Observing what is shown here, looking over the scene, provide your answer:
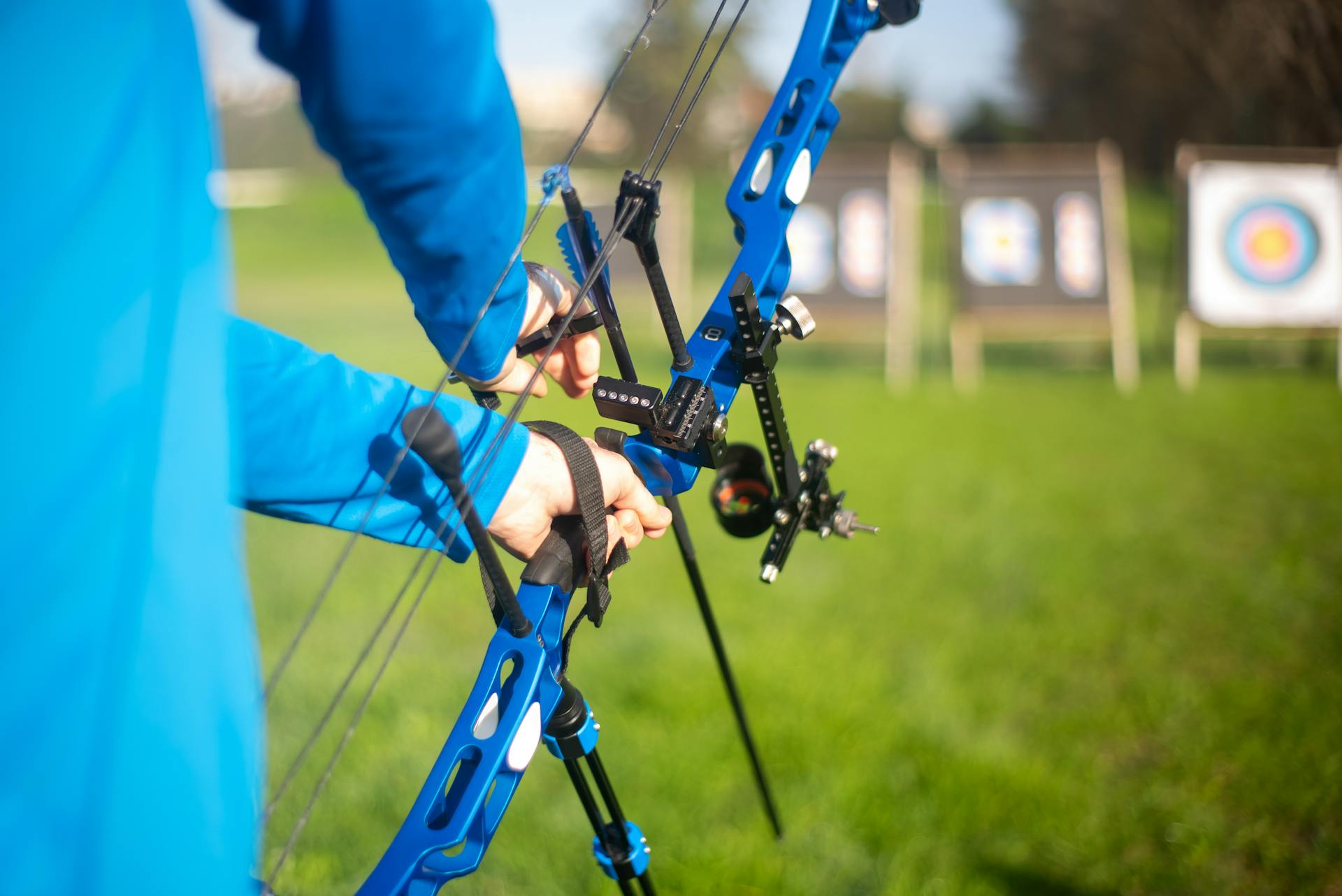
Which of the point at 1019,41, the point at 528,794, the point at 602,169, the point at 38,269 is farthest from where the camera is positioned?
the point at 602,169

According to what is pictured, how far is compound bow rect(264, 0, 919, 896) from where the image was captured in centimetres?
98

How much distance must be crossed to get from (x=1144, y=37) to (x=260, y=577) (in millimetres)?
8046

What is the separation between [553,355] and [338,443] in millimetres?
323

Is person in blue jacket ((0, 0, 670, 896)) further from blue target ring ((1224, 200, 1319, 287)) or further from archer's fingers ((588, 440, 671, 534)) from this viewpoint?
blue target ring ((1224, 200, 1319, 287))

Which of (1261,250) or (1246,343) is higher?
(1261,250)

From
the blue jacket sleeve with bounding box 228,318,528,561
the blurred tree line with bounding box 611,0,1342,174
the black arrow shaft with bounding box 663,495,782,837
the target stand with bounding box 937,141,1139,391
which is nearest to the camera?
the blue jacket sleeve with bounding box 228,318,528,561

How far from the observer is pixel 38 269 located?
53 centimetres

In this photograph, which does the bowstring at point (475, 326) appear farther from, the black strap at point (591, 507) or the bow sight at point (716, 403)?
the black strap at point (591, 507)

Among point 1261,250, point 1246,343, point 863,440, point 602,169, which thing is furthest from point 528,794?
point 602,169

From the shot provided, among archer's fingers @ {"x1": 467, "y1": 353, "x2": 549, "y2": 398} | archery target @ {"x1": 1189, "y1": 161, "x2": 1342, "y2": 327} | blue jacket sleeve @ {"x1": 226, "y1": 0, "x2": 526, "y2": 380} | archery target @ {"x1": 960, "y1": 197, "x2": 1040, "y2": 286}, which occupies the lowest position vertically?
archery target @ {"x1": 960, "y1": 197, "x2": 1040, "y2": 286}

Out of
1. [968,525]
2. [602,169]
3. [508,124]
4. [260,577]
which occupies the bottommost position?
[602,169]

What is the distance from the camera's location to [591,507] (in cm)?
106

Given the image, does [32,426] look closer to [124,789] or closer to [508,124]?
[124,789]

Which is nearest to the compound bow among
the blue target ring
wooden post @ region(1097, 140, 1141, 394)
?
wooden post @ region(1097, 140, 1141, 394)
